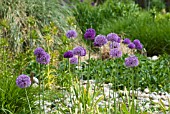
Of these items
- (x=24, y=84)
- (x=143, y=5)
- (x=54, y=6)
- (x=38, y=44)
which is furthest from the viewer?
(x=143, y=5)

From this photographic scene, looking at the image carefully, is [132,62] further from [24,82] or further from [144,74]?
[144,74]

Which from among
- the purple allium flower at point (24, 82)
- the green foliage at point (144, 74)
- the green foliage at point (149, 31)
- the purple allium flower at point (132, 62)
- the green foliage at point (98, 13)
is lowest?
the purple allium flower at point (24, 82)

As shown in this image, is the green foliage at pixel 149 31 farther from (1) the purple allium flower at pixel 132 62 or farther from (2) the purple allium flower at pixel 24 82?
(2) the purple allium flower at pixel 24 82

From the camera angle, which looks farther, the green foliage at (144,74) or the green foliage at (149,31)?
the green foliage at (149,31)

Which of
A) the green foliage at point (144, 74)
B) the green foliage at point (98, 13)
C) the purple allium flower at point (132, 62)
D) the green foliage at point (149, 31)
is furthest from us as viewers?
the green foliage at point (98, 13)

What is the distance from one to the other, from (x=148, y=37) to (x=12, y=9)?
2.64 metres

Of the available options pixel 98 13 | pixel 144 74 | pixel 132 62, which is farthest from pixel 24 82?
pixel 98 13

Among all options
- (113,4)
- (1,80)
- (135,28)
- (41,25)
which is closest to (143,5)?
(113,4)

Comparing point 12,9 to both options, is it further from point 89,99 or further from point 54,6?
point 89,99

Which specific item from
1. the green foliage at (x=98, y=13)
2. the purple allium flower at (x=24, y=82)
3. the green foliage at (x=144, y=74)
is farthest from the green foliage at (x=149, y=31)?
the purple allium flower at (x=24, y=82)

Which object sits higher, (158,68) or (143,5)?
(143,5)

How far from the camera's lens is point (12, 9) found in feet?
18.5

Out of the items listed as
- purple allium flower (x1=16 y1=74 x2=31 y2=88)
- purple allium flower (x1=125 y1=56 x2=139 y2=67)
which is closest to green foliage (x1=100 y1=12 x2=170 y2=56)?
purple allium flower (x1=125 y1=56 x2=139 y2=67)

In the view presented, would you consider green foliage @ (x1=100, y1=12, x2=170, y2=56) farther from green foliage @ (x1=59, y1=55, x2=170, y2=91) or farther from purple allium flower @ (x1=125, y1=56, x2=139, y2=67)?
purple allium flower @ (x1=125, y1=56, x2=139, y2=67)
